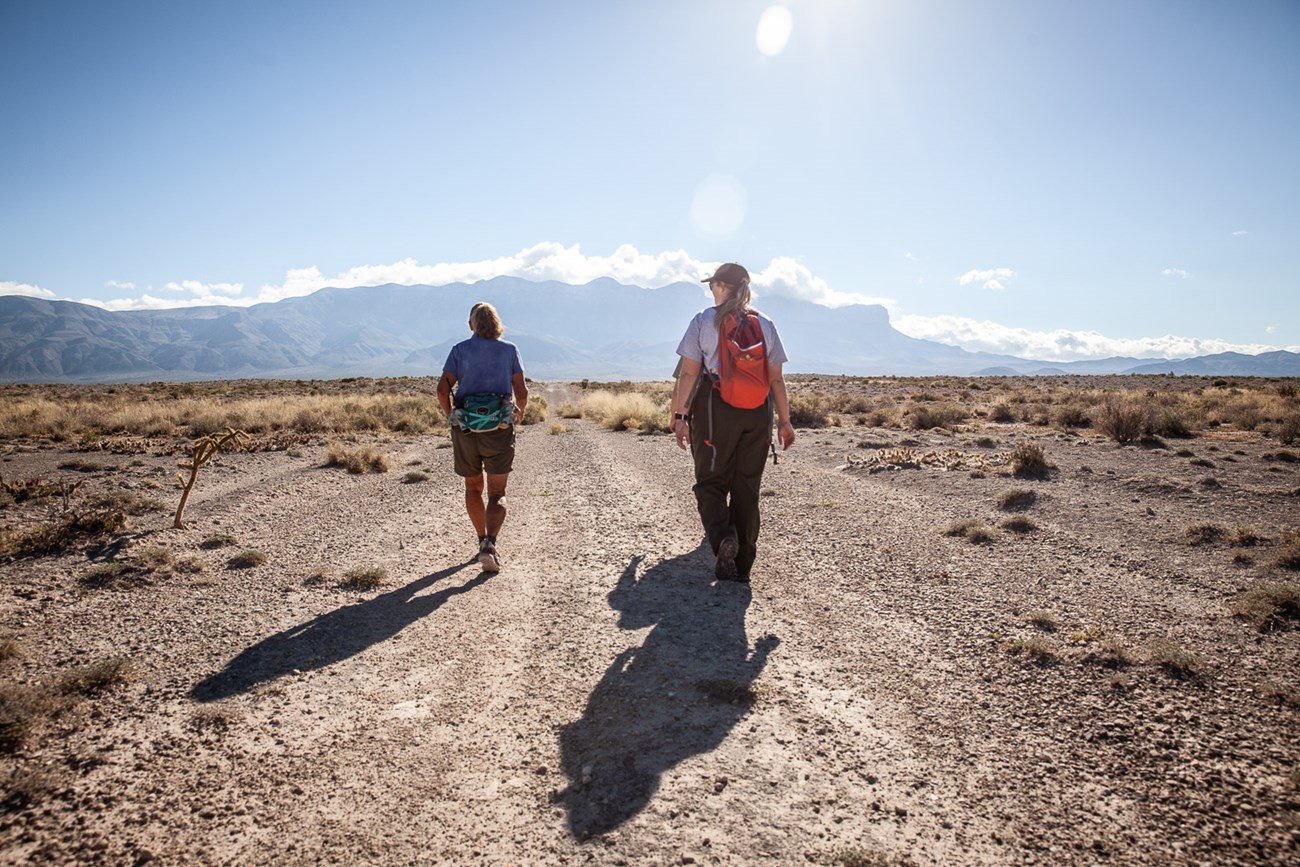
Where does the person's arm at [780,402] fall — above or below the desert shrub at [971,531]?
above

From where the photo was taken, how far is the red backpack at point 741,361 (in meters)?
4.76

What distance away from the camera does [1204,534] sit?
6.45 metres

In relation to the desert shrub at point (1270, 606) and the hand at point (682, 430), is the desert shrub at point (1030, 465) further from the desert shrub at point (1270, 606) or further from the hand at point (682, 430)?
the hand at point (682, 430)

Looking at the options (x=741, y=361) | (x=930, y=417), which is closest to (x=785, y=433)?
(x=741, y=361)

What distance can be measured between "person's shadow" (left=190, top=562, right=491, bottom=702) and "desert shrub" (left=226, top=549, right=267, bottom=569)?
161 cm

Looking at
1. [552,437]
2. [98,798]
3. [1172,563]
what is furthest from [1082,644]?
[552,437]

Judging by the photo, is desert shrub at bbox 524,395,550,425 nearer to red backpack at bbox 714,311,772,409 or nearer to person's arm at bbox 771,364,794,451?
person's arm at bbox 771,364,794,451

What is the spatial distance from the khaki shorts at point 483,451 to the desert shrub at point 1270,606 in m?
5.67

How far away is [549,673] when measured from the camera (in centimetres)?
371

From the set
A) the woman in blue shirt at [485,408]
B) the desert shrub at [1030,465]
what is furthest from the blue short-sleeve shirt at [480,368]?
the desert shrub at [1030,465]

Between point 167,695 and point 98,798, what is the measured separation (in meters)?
0.93

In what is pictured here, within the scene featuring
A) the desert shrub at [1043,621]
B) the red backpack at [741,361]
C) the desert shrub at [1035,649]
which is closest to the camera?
the desert shrub at [1035,649]

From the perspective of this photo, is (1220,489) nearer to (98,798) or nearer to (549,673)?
(549,673)

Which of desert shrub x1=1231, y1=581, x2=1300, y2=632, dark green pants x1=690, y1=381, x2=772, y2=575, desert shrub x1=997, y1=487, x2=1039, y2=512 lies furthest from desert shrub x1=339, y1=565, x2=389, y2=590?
desert shrub x1=997, y1=487, x2=1039, y2=512
